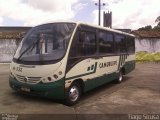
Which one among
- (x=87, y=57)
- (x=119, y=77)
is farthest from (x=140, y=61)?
(x=87, y=57)

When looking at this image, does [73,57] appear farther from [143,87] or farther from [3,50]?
[3,50]

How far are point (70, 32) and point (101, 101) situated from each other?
262 cm

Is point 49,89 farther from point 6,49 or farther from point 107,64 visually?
point 6,49

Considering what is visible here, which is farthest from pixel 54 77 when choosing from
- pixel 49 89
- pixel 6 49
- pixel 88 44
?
pixel 6 49

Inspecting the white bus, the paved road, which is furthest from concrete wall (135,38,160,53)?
the white bus

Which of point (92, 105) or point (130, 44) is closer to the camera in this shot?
point (92, 105)

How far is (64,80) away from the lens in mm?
7895

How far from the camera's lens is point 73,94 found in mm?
8492

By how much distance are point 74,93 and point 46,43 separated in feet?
6.17

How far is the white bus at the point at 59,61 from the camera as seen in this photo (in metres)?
7.83

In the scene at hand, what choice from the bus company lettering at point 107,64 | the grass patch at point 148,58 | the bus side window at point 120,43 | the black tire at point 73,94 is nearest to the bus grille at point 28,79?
the black tire at point 73,94

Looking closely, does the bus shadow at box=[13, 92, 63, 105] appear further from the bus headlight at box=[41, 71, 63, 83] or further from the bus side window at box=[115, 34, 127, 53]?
the bus side window at box=[115, 34, 127, 53]

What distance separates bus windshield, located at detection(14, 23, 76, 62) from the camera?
26.7 ft

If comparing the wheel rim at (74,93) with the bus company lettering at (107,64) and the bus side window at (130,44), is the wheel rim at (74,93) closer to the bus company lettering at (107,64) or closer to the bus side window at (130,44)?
the bus company lettering at (107,64)
